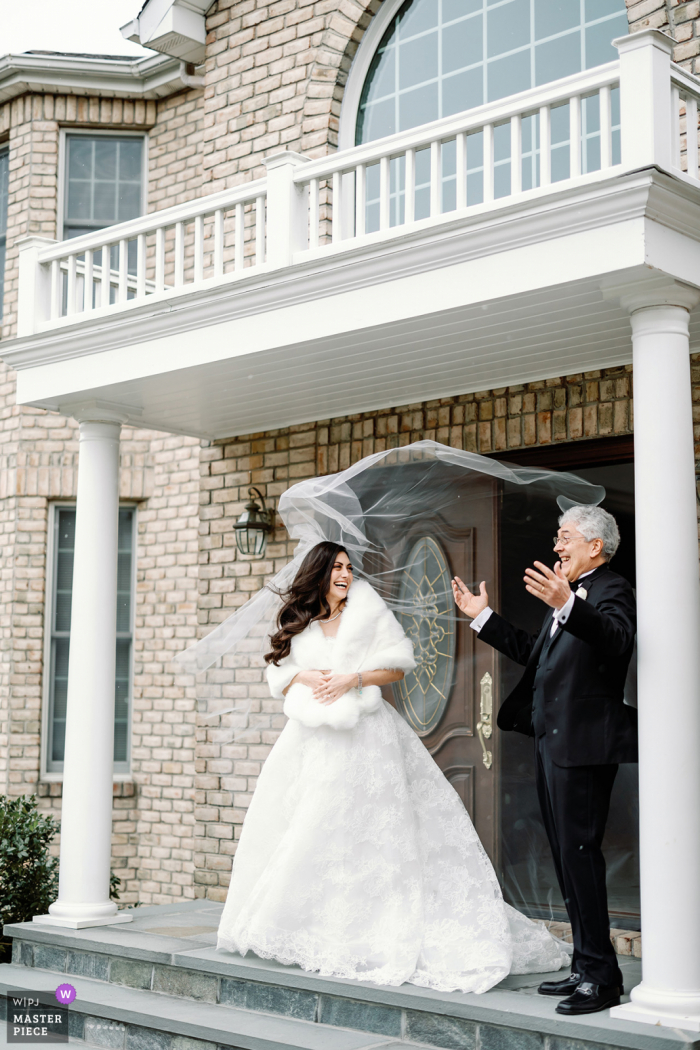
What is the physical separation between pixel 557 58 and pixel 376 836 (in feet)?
13.9

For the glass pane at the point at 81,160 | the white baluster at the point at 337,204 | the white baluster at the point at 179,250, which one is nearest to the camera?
the white baluster at the point at 337,204

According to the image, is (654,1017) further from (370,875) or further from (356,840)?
(356,840)

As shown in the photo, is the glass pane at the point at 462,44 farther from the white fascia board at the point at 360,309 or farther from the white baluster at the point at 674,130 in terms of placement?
the white baluster at the point at 674,130

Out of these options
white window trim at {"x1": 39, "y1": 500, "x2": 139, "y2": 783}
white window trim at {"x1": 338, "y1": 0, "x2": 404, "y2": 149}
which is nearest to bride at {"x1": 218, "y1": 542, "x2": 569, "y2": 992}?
white window trim at {"x1": 338, "y1": 0, "x2": 404, "y2": 149}

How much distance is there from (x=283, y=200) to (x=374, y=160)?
20.9 inches

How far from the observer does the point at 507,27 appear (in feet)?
20.7

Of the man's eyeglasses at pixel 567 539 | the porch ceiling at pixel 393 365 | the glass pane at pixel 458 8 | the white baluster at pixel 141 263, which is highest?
the glass pane at pixel 458 8

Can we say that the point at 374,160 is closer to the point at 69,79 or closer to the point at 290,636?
the point at 290,636

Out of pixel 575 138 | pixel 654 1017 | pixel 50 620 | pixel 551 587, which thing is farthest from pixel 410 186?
pixel 50 620

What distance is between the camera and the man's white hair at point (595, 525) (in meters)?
4.67

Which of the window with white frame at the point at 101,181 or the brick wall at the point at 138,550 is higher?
the window with white frame at the point at 101,181

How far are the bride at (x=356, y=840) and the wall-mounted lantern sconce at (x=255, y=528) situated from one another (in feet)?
5.86

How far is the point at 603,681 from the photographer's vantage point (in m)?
4.43

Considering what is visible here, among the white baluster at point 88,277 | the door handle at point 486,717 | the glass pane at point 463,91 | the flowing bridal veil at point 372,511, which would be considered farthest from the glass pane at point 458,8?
the door handle at point 486,717
